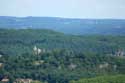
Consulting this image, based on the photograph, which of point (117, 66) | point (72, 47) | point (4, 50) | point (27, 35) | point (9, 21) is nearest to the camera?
point (117, 66)

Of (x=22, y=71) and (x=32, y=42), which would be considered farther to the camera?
(x=32, y=42)

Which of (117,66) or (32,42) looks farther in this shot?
(32,42)

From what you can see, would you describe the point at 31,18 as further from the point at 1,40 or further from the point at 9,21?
the point at 1,40

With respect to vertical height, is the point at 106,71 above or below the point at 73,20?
above

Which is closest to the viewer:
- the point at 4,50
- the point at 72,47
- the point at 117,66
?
the point at 117,66

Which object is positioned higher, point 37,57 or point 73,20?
point 37,57

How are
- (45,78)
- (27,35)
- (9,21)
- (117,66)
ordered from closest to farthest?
(45,78)
(117,66)
(27,35)
(9,21)

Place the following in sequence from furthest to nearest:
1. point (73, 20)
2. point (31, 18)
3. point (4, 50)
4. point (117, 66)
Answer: point (73, 20)
point (31, 18)
point (4, 50)
point (117, 66)

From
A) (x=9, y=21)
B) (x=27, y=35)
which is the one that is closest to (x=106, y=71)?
(x=27, y=35)

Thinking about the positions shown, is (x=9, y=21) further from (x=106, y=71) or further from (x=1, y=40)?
(x=106, y=71)

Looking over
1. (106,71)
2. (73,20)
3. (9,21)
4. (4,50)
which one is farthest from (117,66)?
(73,20)
